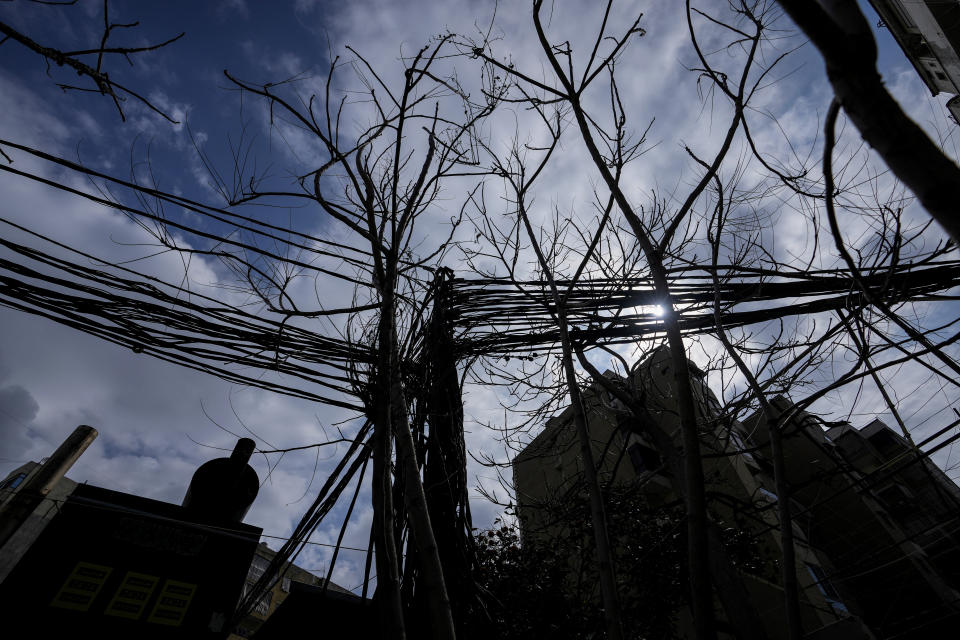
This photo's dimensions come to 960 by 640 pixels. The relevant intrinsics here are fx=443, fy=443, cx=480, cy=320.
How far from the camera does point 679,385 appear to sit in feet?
3.50

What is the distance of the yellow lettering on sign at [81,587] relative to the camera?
216 cm

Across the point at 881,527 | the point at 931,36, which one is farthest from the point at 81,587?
the point at 881,527

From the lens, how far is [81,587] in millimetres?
2217

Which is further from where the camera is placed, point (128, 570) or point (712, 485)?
point (712, 485)

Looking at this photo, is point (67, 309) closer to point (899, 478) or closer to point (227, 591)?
point (227, 591)

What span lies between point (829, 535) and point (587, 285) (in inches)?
652

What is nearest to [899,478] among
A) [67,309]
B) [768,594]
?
[768,594]

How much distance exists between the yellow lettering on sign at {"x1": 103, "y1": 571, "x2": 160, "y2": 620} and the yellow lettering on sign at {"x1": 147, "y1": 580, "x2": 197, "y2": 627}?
0.06 m

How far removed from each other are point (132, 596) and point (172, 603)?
0.19 m

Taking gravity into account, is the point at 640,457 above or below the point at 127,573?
above

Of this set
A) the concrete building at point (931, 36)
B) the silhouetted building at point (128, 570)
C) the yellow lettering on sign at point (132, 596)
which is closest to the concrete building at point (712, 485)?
the silhouetted building at point (128, 570)

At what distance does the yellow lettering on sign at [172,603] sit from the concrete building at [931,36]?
10.8 m

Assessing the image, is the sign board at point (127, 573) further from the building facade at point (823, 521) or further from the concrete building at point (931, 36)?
the concrete building at point (931, 36)

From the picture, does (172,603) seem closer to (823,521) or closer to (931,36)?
(931,36)
